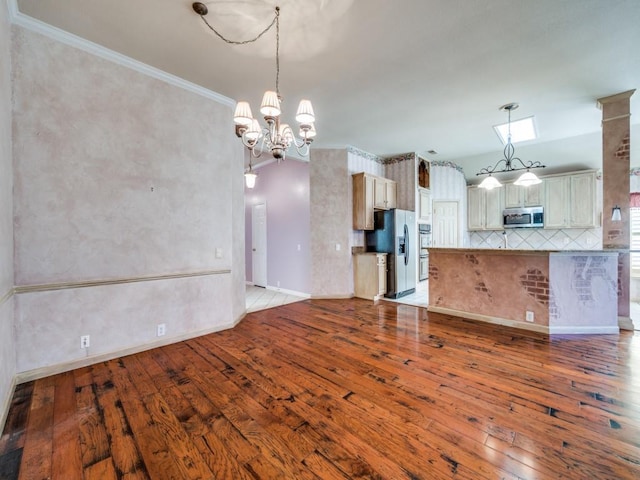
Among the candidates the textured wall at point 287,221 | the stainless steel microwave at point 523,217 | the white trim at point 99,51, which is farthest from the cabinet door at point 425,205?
the white trim at point 99,51

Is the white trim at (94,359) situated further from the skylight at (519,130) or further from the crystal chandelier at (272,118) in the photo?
the skylight at (519,130)

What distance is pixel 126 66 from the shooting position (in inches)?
115

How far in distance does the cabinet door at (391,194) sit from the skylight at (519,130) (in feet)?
6.99

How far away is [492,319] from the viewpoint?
3.95 meters

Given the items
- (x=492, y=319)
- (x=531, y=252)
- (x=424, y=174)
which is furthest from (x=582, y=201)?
(x=492, y=319)

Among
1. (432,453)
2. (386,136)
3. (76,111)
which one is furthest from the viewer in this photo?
(386,136)

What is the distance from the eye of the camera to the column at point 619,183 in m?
3.61

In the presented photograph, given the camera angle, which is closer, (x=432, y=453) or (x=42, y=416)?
(x=432, y=453)

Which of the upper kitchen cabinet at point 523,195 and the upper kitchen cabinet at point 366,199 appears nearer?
the upper kitchen cabinet at point 366,199

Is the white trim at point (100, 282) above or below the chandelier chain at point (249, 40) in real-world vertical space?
below

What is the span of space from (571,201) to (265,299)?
6958mm

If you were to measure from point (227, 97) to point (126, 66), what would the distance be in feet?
3.72

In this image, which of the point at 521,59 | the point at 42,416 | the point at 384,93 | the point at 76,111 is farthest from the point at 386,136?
the point at 42,416

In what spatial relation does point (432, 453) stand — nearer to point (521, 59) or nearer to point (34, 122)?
point (521, 59)
